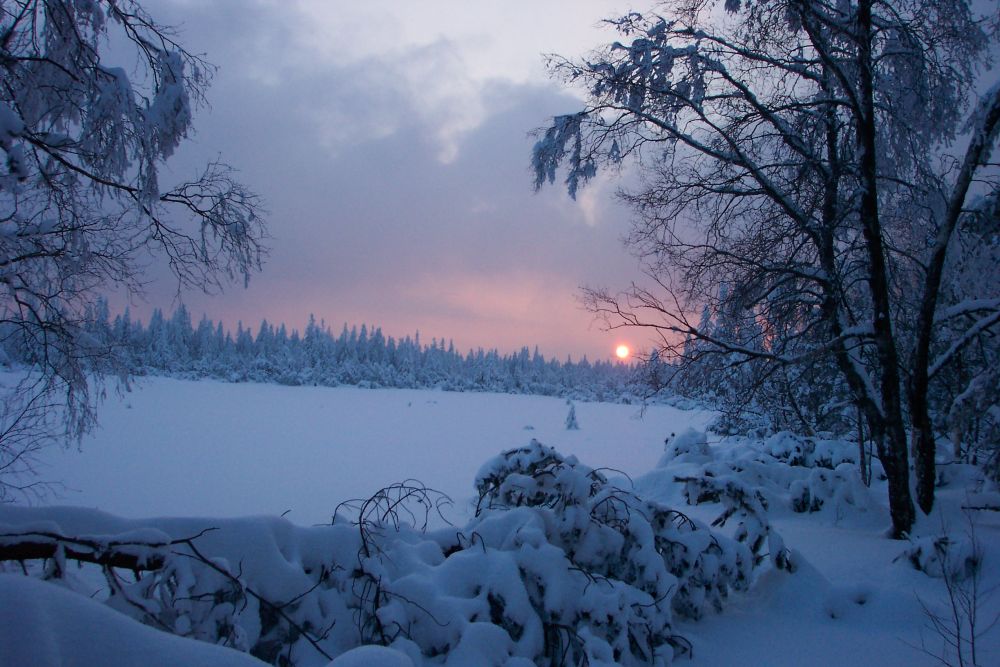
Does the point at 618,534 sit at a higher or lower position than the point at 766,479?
higher

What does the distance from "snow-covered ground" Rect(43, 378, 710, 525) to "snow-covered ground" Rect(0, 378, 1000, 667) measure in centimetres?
7

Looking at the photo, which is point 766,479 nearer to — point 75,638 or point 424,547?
point 424,547

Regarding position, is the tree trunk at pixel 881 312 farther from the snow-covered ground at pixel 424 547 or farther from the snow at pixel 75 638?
the snow at pixel 75 638

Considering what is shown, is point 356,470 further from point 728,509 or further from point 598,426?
point 598,426

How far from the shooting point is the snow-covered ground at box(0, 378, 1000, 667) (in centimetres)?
112

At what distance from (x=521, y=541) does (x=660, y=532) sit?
1442 mm

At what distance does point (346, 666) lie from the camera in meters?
1.25

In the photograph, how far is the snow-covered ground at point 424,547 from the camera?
1.12 m

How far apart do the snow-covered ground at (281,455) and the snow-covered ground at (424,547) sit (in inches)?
2.8

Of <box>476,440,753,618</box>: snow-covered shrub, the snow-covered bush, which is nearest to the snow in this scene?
<box>476,440,753,618</box>: snow-covered shrub

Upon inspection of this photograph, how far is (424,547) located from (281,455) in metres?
14.3

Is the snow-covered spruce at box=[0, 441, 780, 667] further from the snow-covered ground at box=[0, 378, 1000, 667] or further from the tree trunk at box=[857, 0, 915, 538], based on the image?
the tree trunk at box=[857, 0, 915, 538]

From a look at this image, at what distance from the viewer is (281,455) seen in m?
16.1

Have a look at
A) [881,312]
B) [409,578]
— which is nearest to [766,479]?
[881,312]
